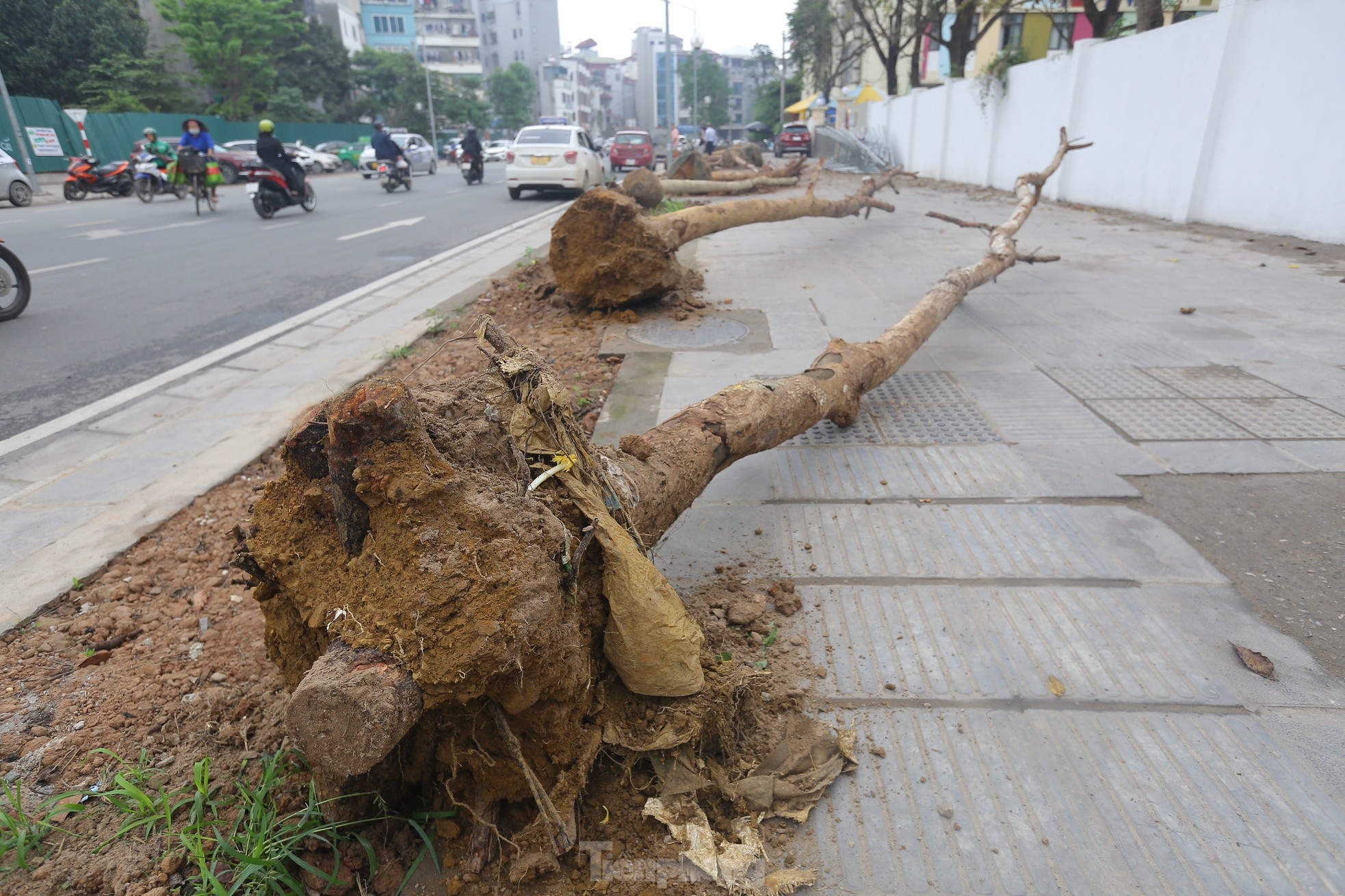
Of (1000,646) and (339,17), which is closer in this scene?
(1000,646)

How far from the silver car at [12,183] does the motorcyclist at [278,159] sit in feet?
24.4

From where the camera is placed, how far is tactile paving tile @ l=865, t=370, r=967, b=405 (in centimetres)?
468

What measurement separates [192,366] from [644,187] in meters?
6.46

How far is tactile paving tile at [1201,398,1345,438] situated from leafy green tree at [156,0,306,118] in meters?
46.5

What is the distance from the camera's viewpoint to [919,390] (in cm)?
485

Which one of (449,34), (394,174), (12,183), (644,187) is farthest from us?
(449,34)

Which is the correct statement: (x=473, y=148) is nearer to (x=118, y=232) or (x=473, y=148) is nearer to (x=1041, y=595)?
(x=118, y=232)

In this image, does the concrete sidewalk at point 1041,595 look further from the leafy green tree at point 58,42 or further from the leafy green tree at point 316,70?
the leafy green tree at point 316,70

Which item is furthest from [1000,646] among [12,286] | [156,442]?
[12,286]

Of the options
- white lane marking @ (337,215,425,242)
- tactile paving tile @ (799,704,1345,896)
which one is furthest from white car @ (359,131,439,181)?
tactile paving tile @ (799,704,1345,896)

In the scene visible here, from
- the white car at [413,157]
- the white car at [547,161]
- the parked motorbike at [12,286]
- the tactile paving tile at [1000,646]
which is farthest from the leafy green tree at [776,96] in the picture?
the tactile paving tile at [1000,646]

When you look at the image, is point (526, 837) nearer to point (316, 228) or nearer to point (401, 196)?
point (316, 228)

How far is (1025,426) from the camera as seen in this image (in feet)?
13.8

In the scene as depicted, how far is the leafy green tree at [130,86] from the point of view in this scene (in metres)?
32.1
